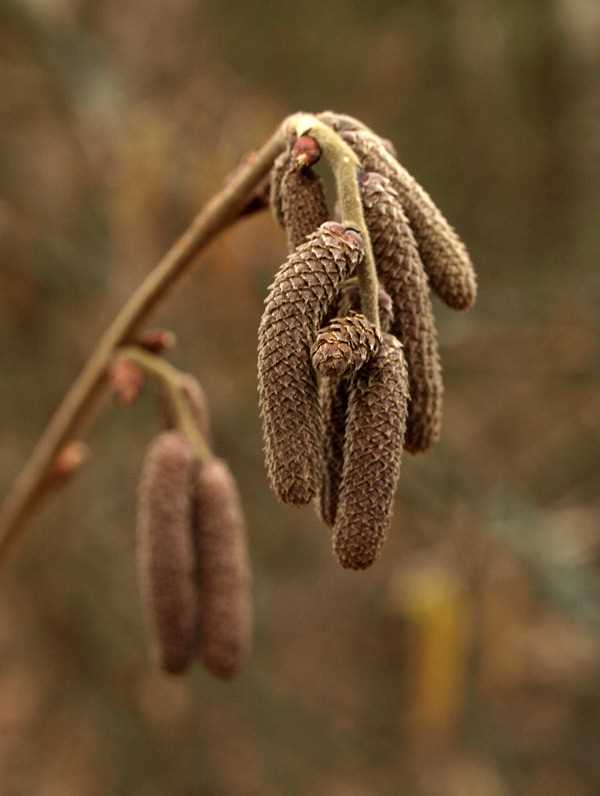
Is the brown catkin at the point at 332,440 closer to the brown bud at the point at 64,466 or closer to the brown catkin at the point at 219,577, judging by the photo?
the brown catkin at the point at 219,577

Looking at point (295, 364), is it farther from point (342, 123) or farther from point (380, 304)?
point (342, 123)

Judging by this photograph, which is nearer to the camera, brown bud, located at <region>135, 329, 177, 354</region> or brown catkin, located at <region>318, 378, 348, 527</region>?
brown catkin, located at <region>318, 378, 348, 527</region>

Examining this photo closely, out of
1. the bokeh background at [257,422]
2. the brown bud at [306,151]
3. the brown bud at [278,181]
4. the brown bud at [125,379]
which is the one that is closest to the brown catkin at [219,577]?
the brown bud at [125,379]

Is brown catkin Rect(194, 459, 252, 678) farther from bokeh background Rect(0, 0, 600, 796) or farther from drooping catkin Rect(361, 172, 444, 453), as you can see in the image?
bokeh background Rect(0, 0, 600, 796)

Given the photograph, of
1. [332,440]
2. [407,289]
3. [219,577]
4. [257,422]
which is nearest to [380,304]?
[407,289]

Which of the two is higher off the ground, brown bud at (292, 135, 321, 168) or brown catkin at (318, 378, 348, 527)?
brown bud at (292, 135, 321, 168)

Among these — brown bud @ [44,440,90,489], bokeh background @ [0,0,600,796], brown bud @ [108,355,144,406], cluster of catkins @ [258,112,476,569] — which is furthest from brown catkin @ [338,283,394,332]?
bokeh background @ [0,0,600,796]

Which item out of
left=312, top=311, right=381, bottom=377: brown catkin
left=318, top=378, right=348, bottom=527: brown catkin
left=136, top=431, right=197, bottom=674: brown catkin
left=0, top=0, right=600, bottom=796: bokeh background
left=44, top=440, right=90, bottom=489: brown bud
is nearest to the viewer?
left=312, top=311, right=381, bottom=377: brown catkin
